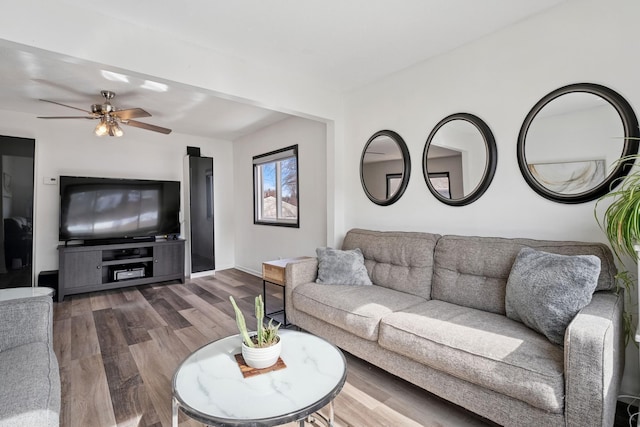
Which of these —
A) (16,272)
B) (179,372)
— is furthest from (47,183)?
(179,372)

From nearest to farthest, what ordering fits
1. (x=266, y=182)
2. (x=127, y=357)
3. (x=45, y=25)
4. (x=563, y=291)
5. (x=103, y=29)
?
(x=563, y=291) → (x=45, y=25) → (x=103, y=29) → (x=127, y=357) → (x=266, y=182)

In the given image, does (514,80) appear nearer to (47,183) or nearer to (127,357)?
(127,357)

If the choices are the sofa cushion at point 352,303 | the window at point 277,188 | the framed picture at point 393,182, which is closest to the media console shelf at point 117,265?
the window at point 277,188

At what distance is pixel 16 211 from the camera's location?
3.67 meters

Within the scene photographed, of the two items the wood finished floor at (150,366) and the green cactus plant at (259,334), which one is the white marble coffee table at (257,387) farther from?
the wood finished floor at (150,366)

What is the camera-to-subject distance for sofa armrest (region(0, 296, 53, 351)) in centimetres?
150

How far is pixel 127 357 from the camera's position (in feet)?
7.67

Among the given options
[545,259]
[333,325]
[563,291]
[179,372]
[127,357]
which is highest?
[545,259]

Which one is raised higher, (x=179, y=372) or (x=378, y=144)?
(x=378, y=144)

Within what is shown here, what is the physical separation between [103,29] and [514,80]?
2.85m

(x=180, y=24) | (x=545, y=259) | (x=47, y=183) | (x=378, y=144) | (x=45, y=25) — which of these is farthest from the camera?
(x=47, y=183)

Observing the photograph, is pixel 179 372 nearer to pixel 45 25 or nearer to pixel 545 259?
pixel 545 259

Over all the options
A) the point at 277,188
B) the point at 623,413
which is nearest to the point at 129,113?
the point at 277,188

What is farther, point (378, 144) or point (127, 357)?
point (378, 144)
